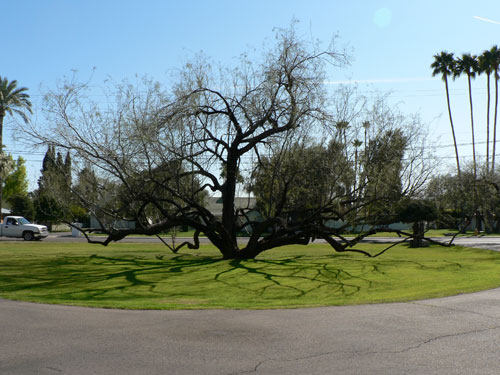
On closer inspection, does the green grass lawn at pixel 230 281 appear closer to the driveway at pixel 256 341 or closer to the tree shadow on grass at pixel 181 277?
the tree shadow on grass at pixel 181 277

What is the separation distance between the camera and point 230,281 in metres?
16.2

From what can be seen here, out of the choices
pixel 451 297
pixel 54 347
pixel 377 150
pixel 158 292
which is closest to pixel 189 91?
pixel 377 150

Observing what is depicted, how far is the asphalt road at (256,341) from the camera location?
589 cm

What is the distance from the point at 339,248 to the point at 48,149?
13.6 meters

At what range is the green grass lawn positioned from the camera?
1219 cm

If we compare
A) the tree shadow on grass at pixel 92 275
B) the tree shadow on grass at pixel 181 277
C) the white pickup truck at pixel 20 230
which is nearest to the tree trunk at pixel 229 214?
the tree shadow on grass at pixel 181 277

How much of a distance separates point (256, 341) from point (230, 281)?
9081 millimetres

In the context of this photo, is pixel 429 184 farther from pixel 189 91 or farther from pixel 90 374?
pixel 90 374

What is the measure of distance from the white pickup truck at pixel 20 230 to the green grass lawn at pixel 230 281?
668 inches

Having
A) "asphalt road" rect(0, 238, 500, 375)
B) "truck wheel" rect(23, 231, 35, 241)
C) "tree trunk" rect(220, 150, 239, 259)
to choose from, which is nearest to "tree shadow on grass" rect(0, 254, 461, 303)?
"tree trunk" rect(220, 150, 239, 259)

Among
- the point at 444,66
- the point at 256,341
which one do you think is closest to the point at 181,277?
the point at 256,341

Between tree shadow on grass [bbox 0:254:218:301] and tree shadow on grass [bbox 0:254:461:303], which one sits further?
tree shadow on grass [bbox 0:254:218:301]

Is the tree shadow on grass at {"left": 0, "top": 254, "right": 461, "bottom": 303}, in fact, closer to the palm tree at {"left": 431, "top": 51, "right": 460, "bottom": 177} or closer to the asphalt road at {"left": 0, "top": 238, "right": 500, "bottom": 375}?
the asphalt road at {"left": 0, "top": 238, "right": 500, "bottom": 375}

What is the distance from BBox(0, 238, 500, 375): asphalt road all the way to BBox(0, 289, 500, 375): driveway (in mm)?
13
